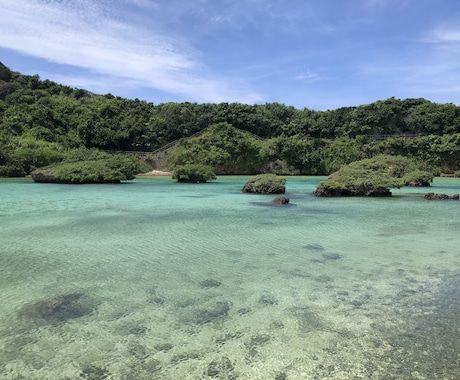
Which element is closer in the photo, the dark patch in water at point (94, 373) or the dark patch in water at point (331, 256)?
the dark patch in water at point (94, 373)

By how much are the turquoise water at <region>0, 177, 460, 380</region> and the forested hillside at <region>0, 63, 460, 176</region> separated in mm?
39522

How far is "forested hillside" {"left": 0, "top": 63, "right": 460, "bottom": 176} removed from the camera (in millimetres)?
46156

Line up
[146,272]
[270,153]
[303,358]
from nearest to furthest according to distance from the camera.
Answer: [303,358] → [146,272] → [270,153]

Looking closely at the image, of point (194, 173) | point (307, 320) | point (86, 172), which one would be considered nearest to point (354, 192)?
point (194, 173)

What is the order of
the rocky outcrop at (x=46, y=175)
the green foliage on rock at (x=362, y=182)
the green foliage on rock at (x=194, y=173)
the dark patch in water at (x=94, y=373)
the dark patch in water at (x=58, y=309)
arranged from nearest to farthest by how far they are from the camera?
the dark patch in water at (x=94, y=373), the dark patch in water at (x=58, y=309), the green foliage on rock at (x=362, y=182), the rocky outcrop at (x=46, y=175), the green foliage on rock at (x=194, y=173)

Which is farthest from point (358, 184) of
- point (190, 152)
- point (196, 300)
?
point (190, 152)

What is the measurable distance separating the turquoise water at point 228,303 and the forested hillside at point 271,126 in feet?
130

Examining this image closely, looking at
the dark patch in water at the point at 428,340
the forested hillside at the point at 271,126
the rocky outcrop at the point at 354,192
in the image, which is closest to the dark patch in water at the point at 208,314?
the dark patch in water at the point at 428,340

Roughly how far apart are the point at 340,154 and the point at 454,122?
17822mm

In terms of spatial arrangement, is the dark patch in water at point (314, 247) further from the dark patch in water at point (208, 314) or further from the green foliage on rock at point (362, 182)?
the green foliage on rock at point (362, 182)

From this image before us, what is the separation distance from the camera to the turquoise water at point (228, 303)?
298cm

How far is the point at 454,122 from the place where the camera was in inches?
2023

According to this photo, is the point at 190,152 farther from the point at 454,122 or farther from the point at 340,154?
the point at 454,122

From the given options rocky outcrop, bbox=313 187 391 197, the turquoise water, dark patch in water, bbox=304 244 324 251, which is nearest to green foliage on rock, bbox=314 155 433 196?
rocky outcrop, bbox=313 187 391 197
